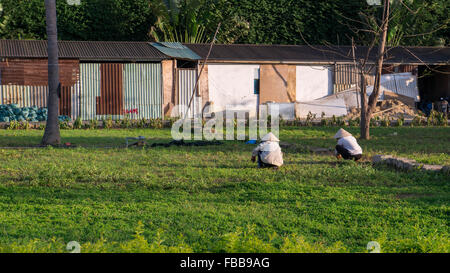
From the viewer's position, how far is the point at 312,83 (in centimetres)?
2811

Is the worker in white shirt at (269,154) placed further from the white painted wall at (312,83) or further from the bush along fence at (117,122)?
the white painted wall at (312,83)

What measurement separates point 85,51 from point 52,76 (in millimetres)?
9146

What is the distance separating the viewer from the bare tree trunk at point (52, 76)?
16203mm

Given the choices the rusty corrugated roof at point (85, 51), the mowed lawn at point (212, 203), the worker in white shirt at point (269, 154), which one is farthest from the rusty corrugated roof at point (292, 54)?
the worker in white shirt at point (269, 154)

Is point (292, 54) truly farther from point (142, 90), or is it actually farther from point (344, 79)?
point (142, 90)

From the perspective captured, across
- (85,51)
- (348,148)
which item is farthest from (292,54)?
(348,148)

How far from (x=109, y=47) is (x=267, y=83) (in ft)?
24.6

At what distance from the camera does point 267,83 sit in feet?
90.1

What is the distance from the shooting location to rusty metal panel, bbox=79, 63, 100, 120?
974 inches

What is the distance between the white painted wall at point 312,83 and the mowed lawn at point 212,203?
13.2 m

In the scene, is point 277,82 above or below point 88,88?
above

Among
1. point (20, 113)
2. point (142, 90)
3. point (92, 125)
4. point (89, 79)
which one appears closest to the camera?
point (92, 125)

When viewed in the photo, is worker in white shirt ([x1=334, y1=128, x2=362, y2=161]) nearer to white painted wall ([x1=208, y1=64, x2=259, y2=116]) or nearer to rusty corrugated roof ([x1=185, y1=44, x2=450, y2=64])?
rusty corrugated roof ([x1=185, y1=44, x2=450, y2=64])
